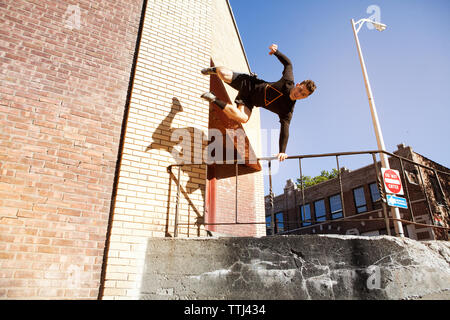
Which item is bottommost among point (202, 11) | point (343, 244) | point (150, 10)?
point (343, 244)

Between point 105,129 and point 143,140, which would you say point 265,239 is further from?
point 105,129

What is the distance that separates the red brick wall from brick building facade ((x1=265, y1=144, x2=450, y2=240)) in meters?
10.0

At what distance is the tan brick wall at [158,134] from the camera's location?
318 centimetres

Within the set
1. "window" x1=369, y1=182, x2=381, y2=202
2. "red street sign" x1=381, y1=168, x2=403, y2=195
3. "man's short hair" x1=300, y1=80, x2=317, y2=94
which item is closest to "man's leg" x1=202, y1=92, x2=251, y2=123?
"man's short hair" x1=300, y1=80, x2=317, y2=94

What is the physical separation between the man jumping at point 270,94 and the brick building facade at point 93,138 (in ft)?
1.60

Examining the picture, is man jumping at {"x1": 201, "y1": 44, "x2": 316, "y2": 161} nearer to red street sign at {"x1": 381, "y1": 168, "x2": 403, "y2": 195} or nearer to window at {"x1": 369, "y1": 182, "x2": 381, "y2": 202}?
red street sign at {"x1": 381, "y1": 168, "x2": 403, "y2": 195}

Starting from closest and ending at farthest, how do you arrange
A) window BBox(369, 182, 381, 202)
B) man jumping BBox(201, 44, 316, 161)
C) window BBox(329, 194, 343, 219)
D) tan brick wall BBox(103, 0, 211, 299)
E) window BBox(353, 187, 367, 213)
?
tan brick wall BBox(103, 0, 211, 299), man jumping BBox(201, 44, 316, 161), window BBox(369, 182, 381, 202), window BBox(353, 187, 367, 213), window BBox(329, 194, 343, 219)

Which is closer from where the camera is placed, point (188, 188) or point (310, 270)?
point (310, 270)

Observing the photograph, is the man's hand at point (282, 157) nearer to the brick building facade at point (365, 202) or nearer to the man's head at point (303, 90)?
the man's head at point (303, 90)

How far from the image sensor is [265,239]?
121 inches

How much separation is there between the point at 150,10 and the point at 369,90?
7289mm

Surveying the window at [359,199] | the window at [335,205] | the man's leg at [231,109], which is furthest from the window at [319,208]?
the man's leg at [231,109]

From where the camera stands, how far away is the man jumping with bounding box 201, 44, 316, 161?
396 cm
